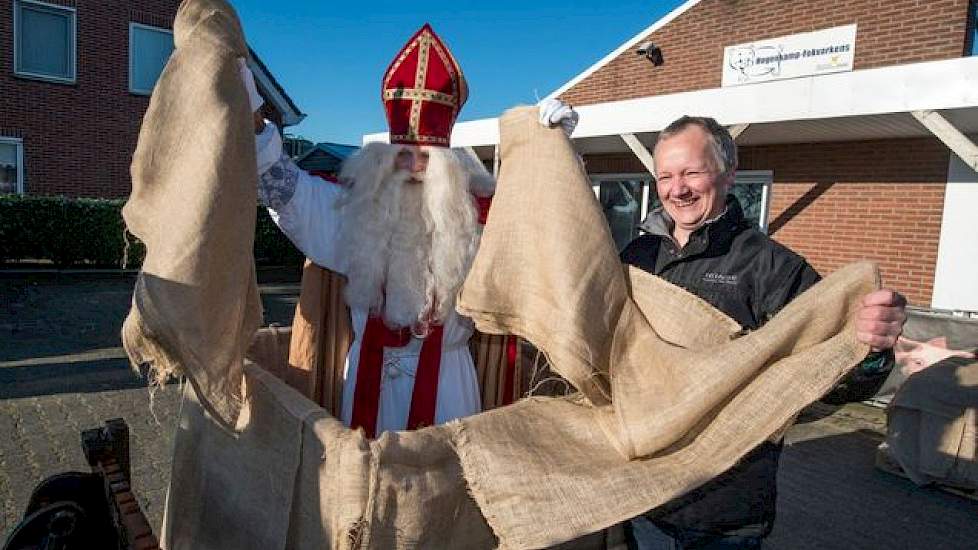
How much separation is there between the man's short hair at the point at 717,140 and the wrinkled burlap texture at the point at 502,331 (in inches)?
17.7

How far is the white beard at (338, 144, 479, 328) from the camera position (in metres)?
2.01

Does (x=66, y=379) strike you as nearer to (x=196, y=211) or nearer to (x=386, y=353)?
(x=386, y=353)

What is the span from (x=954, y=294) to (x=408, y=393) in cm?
702

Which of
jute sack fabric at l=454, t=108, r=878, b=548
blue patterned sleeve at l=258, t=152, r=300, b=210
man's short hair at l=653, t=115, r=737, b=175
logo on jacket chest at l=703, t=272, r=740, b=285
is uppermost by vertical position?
man's short hair at l=653, t=115, r=737, b=175

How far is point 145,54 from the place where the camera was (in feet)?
44.2

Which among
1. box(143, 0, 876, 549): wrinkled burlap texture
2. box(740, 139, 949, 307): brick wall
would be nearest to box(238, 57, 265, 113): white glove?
box(143, 0, 876, 549): wrinkled burlap texture

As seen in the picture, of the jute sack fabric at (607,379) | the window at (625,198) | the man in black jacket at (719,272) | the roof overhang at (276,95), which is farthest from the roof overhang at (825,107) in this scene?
the roof overhang at (276,95)

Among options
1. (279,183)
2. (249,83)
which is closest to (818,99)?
(279,183)

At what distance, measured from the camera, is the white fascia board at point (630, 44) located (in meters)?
9.55

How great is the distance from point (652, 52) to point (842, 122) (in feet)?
13.5

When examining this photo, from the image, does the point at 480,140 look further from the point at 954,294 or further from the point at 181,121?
the point at 181,121

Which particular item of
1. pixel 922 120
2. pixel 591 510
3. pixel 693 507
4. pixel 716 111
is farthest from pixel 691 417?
pixel 716 111

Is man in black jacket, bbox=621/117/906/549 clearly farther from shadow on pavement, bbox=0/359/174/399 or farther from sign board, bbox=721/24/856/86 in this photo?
sign board, bbox=721/24/856/86

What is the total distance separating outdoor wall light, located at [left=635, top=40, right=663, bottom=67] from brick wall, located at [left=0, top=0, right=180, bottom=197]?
10.5m
